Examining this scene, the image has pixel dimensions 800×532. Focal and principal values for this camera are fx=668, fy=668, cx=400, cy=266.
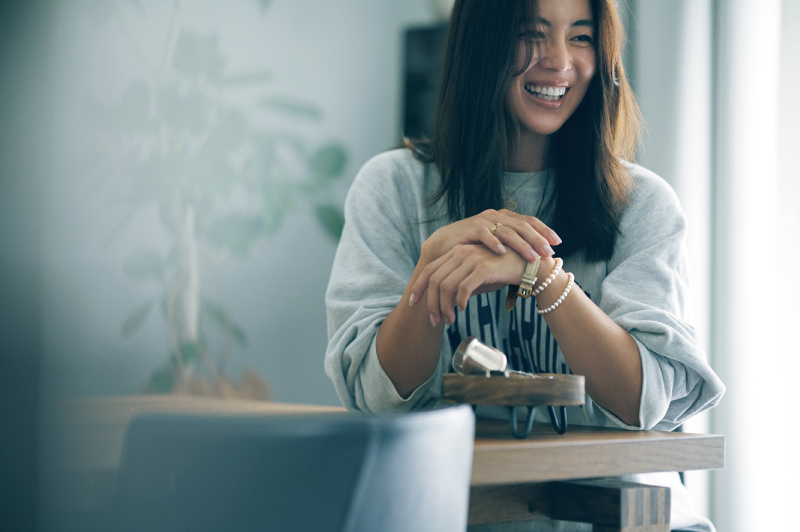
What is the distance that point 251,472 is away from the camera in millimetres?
443

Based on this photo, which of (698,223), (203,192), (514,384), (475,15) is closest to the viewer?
(514,384)

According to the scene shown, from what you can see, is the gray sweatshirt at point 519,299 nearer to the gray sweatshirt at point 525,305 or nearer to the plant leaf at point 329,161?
the gray sweatshirt at point 525,305

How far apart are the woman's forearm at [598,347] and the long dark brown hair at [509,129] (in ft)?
0.81

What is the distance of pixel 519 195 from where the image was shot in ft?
4.05

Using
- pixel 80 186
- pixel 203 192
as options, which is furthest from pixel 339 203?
pixel 80 186

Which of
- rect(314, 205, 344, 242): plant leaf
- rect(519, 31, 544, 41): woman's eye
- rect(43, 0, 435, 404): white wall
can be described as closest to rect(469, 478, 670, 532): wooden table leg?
rect(519, 31, 544, 41): woman's eye

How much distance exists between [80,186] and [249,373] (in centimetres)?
85

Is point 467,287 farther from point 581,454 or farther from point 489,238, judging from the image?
point 581,454

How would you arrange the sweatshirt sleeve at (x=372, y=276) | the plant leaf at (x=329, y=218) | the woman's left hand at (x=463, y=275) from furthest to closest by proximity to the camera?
1. the plant leaf at (x=329, y=218)
2. the sweatshirt sleeve at (x=372, y=276)
3. the woman's left hand at (x=463, y=275)

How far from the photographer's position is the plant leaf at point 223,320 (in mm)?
2227

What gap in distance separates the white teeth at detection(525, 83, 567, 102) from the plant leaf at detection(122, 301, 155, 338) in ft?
4.60

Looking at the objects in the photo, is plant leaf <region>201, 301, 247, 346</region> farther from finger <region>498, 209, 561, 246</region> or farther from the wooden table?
finger <region>498, 209, 561, 246</region>

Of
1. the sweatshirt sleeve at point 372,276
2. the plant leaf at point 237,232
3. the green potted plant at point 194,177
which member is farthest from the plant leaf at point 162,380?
the sweatshirt sleeve at point 372,276

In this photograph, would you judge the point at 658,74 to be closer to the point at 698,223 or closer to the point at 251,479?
the point at 698,223
